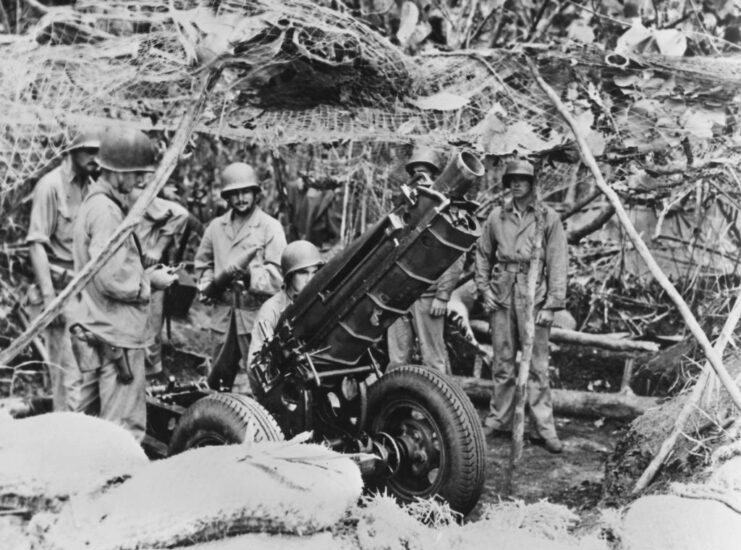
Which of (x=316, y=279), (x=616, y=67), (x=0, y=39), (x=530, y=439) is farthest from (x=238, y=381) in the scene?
(x=616, y=67)

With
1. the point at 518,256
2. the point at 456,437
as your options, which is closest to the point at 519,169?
the point at 518,256

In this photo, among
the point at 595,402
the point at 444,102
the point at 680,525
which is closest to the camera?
the point at 680,525

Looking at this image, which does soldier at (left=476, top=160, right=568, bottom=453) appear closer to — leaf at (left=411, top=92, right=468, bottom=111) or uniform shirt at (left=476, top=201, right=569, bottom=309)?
uniform shirt at (left=476, top=201, right=569, bottom=309)

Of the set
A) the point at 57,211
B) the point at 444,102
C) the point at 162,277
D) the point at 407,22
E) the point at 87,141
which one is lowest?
the point at 162,277

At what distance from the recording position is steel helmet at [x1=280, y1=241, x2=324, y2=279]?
5.55 metres

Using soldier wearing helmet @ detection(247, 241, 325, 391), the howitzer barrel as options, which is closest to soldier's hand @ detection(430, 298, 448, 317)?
soldier wearing helmet @ detection(247, 241, 325, 391)

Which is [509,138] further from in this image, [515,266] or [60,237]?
[60,237]

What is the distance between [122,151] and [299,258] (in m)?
1.41

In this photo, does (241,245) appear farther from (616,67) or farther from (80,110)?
→ (616,67)

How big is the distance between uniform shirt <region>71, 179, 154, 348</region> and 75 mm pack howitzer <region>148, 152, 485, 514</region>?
1.10m

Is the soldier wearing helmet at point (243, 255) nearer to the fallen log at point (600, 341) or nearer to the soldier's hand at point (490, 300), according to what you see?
the soldier's hand at point (490, 300)

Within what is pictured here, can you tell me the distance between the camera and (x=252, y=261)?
6.74m

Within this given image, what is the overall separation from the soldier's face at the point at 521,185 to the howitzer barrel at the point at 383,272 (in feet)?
8.24

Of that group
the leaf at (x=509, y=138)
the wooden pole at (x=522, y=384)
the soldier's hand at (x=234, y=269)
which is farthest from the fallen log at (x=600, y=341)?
the leaf at (x=509, y=138)
